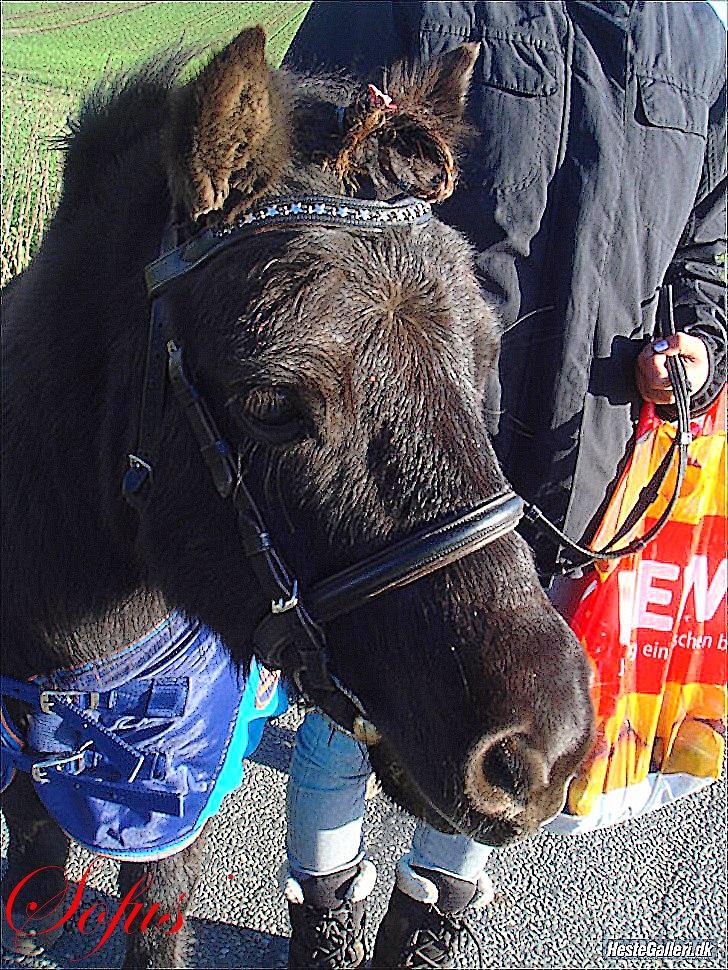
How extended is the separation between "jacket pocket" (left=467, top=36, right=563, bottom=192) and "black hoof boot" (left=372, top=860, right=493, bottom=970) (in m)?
1.86

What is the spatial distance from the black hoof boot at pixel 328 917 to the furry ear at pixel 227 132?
1942 millimetres

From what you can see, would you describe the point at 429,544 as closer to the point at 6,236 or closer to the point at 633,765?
the point at 633,765

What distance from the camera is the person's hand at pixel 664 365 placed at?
1.90 metres

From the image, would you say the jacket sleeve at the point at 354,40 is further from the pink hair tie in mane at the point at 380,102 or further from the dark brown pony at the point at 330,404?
the pink hair tie in mane at the point at 380,102

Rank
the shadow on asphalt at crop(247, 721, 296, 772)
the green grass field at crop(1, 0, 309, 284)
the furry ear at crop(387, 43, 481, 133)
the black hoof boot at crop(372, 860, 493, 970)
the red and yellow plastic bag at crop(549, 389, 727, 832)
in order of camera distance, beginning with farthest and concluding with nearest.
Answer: the shadow on asphalt at crop(247, 721, 296, 772) < the black hoof boot at crop(372, 860, 493, 970) < the red and yellow plastic bag at crop(549, 389, 727, 832) < the green grass field at crop(1, 0, 309, 284) < the furry ear at crop(387, 43, 481, 133)

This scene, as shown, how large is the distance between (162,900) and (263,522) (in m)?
1.52

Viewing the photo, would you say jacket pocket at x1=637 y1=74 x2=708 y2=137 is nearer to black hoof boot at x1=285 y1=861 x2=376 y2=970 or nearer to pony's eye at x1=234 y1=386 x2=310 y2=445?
pony's eye at x1=234 y1=386 x2=310 y2=445

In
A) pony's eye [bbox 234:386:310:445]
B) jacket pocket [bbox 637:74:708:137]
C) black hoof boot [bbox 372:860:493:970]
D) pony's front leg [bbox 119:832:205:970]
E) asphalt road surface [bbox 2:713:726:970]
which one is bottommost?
asphalt road surface [bbox 2:713:726:970]

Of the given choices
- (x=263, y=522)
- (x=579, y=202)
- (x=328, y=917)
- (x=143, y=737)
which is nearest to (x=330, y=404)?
(x=263, y=522)

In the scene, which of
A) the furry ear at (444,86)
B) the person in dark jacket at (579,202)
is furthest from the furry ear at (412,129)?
the person in dark jacket at (579,202)

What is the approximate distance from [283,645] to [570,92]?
130 cm

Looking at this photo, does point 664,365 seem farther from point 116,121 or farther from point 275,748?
point 275,748

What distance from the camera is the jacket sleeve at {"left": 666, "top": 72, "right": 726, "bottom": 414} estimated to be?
6.54ft

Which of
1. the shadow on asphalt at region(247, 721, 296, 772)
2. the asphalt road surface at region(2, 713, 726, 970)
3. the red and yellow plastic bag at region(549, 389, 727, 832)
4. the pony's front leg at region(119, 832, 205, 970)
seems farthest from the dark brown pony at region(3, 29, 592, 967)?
the shadow on asphalt at region(247, 721, 296, 772)
